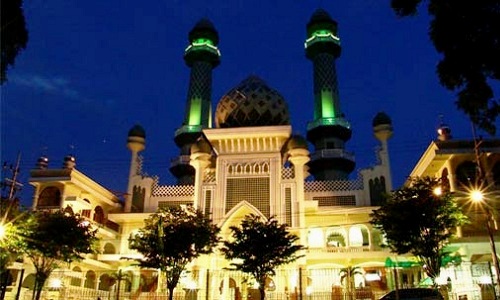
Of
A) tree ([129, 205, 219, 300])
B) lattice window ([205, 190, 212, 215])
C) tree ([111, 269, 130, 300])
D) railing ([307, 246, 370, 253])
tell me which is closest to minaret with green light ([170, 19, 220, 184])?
lattice window ([205, 190, 212, 215])

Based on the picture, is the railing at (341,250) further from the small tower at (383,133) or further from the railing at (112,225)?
the railing at (112,225)

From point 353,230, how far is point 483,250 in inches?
360

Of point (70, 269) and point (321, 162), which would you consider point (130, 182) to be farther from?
point (321, 162)

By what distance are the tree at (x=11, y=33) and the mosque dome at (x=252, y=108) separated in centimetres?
2437

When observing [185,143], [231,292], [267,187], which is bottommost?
[231,292]

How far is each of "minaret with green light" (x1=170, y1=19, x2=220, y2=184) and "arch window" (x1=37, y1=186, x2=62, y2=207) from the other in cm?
1596

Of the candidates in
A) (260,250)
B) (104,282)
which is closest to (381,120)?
(260,250)

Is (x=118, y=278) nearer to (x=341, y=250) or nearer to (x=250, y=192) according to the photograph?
(x=250, y=192)

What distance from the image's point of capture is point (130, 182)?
37062 millimetres

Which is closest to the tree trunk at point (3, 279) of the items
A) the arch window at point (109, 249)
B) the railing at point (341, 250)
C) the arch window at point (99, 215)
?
the arch window at point (109, 249)

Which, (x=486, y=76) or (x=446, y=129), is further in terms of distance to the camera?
(x=446, y=129)

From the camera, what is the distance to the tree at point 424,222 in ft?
62.8

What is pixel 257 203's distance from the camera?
29969 millimetres

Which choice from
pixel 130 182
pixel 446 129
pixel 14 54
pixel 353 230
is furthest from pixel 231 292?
pixel 14 54
